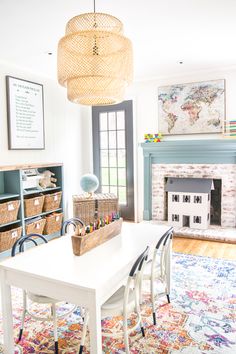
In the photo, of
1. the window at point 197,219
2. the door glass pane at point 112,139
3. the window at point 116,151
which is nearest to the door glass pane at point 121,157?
the window at point 116,151

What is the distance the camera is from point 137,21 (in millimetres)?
2842

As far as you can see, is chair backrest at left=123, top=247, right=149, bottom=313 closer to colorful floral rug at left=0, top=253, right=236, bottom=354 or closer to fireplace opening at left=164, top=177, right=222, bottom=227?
colorful floral rug at left=0, top=253, right=236, bottom=354

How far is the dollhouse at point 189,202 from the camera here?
4.59 m

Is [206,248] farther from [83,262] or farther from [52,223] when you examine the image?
[83,262]

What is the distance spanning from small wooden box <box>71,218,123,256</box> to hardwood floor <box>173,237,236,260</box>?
1.80 meters

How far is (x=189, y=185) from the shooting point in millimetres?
4758

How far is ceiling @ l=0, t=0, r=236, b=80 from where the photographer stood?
8.31ft

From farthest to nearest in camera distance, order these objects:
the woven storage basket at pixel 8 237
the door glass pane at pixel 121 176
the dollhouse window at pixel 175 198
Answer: the door glass pane at pixel 121 176, the dollhouse window at pixel 175 198, the woven storage basket at pixel 8 237

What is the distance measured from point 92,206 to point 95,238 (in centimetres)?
266

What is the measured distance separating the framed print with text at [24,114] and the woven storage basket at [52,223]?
1.10 meters

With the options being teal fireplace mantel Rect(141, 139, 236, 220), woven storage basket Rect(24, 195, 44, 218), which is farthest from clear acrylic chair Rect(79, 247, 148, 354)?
teal fireplace mantel Rect(141, 139, 236, 220)

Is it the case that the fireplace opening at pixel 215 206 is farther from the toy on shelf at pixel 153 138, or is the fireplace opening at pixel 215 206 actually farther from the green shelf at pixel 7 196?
the green shelf at pixel 7 196

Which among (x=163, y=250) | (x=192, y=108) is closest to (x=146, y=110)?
(x=192, y=108)

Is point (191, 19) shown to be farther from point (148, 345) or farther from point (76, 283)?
point (148, 345)
